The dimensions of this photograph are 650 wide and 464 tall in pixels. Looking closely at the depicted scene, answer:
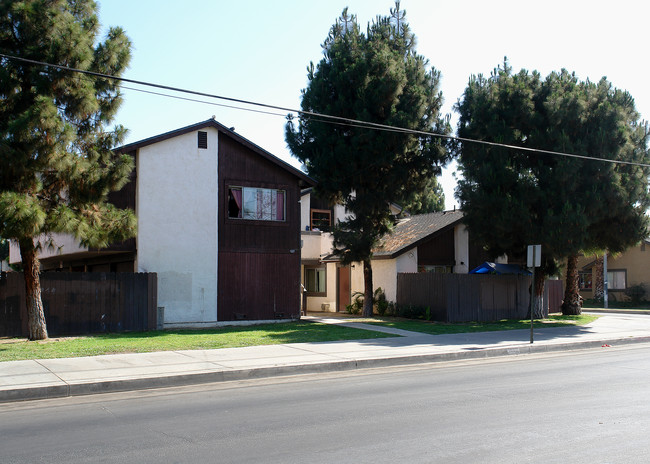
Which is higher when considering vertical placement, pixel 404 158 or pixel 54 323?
pixel 404 158

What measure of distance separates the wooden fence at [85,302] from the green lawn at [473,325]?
827 centimetres

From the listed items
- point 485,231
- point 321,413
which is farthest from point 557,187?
point 321,413

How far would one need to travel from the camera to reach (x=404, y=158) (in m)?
24.7

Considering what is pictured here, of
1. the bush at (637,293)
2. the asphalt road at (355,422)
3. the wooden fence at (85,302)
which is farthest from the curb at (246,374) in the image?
the bush at (637,293)

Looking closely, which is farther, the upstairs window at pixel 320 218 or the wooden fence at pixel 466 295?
the upstairs window at pixel 320 218

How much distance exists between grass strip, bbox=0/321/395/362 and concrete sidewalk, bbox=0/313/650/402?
0.72 metres

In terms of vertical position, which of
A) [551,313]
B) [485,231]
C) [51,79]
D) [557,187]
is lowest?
[551,313]

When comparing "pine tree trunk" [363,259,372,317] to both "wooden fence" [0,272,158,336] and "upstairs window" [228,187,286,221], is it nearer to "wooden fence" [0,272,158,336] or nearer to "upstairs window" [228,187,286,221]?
"upstairs window" [228,187,286,221]

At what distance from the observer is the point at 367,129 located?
23.5 metres

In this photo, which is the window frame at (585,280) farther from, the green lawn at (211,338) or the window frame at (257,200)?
the window frame at (257,200)

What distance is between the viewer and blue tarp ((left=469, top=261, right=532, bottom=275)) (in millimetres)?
26297

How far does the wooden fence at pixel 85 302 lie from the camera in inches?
710

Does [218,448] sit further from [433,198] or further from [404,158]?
[433,198]

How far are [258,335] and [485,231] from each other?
33.7 ft
